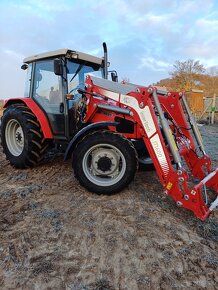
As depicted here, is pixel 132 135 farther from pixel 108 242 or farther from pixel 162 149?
pixel 108 242

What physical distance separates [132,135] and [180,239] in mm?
1662

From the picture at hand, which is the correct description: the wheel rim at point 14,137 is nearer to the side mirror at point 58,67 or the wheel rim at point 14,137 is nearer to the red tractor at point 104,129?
the red tractor at point 104,129

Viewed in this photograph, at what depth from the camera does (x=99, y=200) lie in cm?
374

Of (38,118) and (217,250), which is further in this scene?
(38,118)

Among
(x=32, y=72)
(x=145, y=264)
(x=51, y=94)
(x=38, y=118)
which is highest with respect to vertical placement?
(x=32, y=72)

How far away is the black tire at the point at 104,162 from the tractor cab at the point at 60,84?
0.95 meters

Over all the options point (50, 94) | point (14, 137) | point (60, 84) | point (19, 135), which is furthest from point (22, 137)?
point (60, 84)

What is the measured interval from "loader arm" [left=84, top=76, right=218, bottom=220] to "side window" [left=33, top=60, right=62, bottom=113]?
27.9 inches

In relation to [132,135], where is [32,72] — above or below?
above

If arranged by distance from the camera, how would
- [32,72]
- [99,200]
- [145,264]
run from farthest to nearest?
[32,72] → [99,200] → [145,264]

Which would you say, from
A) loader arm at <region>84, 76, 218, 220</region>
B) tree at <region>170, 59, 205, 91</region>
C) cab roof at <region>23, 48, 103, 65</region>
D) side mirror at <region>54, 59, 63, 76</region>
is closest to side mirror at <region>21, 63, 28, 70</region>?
cab roof at <region>23, 48, 103, 65</region>

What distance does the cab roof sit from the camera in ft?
15.1

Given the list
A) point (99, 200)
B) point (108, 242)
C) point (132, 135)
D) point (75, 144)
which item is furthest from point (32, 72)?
point (108, 242)

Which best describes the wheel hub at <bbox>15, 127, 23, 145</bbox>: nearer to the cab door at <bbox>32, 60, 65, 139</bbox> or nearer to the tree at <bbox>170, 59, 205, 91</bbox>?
the cab door at <bbox>32, 60, 65, 139</bbox>
